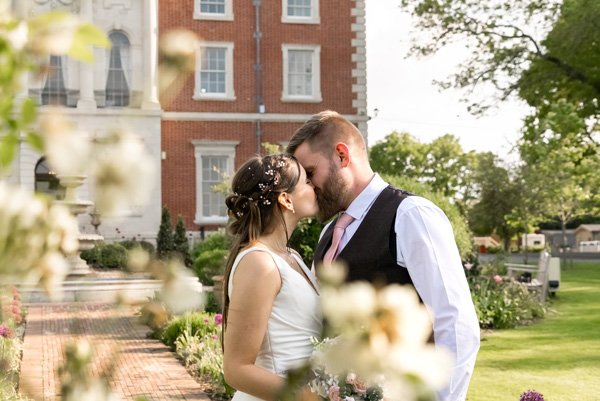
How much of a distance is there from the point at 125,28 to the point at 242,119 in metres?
4.86

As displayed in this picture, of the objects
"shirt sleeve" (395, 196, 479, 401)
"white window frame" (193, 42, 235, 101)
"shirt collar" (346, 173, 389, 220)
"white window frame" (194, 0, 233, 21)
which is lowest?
"shirt sleeve" (395, 196, 479, 401)

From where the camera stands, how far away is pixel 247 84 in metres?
29.8

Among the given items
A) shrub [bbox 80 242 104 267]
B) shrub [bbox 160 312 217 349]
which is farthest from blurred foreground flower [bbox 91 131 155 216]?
shrub [bbox 80 242 104 267]

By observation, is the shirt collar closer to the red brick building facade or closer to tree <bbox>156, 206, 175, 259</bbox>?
tree <bbox>156, 206, 175, 259</bbox>

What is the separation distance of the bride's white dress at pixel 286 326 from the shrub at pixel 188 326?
8.56m

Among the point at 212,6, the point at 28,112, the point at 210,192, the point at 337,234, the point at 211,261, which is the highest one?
the point at 212,6

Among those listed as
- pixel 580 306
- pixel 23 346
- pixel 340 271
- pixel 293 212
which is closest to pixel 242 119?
pixel 580 306

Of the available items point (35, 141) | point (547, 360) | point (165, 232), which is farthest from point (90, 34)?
point (165, 232)

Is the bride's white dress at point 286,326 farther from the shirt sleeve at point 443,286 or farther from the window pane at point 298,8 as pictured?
the window pane at point 298,8

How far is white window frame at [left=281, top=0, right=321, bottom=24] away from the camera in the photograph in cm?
3006

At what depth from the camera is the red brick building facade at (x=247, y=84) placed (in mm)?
29109

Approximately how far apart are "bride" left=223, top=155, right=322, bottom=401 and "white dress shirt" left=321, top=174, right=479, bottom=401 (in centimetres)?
39

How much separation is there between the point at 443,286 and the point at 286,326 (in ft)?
1.92

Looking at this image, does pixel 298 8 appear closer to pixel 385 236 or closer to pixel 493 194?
pixel 493 194
